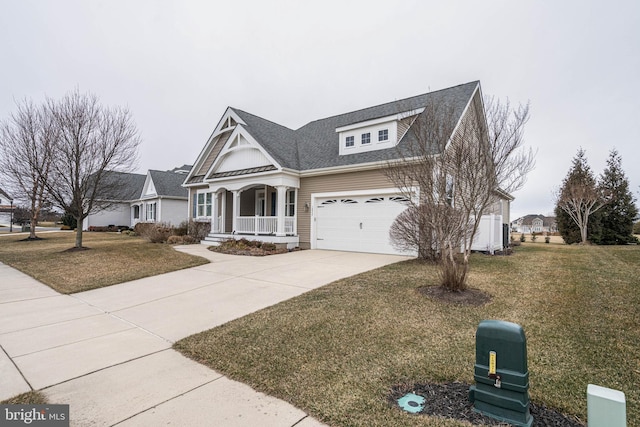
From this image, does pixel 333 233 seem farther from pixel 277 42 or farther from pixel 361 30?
pixel 277 42

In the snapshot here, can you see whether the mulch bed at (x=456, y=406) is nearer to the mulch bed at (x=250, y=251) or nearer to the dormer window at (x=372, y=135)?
the mulch bed at (x=250, y=251)

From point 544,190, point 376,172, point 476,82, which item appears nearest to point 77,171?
point 376,172

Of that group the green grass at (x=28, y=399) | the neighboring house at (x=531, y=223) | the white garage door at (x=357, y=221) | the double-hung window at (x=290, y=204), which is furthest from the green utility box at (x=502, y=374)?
the neighboring house at (x=531, y=223)

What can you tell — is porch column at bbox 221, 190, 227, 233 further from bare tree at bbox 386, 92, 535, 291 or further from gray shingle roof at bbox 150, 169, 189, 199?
bare tree at bbox 386, 92, 535, 291

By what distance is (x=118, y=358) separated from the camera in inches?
149

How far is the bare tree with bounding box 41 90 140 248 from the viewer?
1310cm

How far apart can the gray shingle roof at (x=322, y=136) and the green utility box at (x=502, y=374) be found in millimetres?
9129

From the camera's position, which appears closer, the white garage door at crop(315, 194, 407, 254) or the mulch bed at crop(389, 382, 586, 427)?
the mulch bed at crop(389, 382, 586, 427)

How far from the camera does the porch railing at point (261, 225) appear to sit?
14.5 m

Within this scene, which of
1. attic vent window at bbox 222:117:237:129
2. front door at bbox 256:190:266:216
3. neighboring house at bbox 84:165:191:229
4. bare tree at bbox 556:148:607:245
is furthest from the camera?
neighboring house at bbox 84:165:191:229

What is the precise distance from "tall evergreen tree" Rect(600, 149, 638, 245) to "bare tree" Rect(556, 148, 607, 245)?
0.91 m

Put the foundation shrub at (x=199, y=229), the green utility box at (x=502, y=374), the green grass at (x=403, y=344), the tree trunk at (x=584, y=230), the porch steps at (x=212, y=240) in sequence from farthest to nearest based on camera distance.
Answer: the tree trunk at (x=584, y=230), the foundation shrub at (x=199, y=229), the porch steps at (x=212, y=240), the green grass at (x=403, y=344), the green utility box at (x=502, y=374)

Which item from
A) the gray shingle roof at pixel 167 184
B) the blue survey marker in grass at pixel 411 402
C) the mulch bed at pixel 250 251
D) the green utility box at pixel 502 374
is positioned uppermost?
the gray shingle roof at pixel 167 184

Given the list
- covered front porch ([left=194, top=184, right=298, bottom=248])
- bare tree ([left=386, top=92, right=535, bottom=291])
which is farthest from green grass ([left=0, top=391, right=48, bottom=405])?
covered front porch ([left=194, top=184, right=298, bottom=248])
